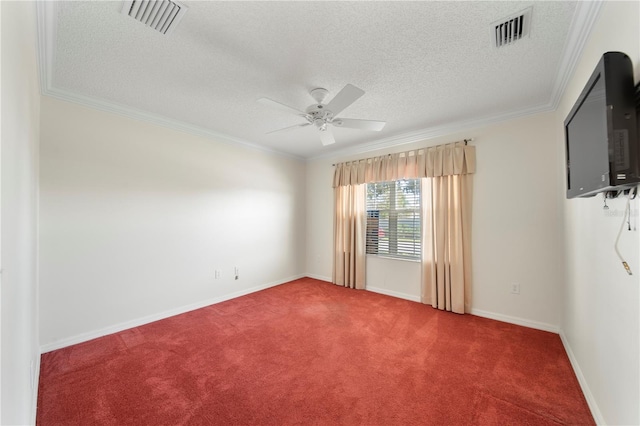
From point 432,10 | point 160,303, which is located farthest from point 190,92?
point 160,303

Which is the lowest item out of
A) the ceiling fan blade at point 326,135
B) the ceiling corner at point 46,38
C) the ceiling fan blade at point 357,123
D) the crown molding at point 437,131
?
the ceiling fan blade at point 326,135

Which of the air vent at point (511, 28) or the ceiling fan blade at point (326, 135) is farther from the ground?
the air vent at point (511, 28)

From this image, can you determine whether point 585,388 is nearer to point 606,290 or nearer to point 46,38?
point 606,290

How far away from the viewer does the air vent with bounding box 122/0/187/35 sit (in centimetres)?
151

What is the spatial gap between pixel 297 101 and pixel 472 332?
3174 millimetres

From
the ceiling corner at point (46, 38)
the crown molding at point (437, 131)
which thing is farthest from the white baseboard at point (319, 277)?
the ceiling corner at point (46, 38)

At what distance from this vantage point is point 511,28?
169 cm

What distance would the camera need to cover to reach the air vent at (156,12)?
151 cm

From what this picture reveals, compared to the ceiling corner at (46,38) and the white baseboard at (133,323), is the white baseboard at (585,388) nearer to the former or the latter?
the white baseboard at (133,323)

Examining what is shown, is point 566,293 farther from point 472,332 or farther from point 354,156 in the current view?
point 354,156

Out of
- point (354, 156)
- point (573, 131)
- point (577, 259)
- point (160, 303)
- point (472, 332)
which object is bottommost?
point (472, 332)

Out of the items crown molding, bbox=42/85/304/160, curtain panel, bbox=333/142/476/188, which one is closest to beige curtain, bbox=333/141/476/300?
curtain panel, bbox=333/142/476/188

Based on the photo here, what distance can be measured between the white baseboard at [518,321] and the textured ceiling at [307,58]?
244 cm

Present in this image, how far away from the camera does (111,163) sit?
282cm
